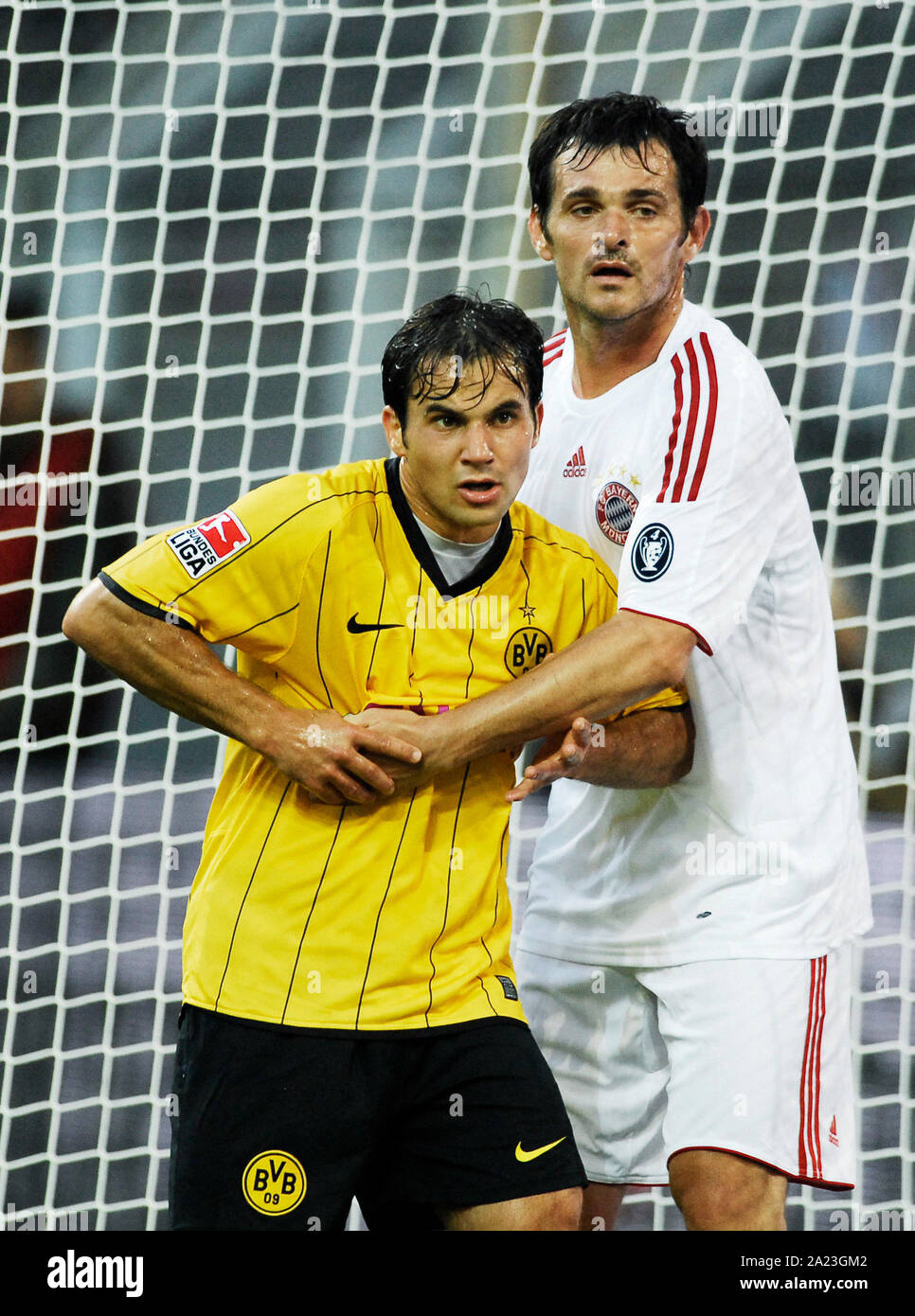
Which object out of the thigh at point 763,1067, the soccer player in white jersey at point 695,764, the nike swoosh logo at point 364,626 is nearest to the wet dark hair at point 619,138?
the soccer player in white jersey at point 695,764

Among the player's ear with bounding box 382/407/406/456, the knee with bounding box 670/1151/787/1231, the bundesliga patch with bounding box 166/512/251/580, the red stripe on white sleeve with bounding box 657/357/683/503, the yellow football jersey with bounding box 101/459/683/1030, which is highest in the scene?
the red stripe on white sleeve with bounding box 657/357/683/503

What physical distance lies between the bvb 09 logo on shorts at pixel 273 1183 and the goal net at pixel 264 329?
131 cm

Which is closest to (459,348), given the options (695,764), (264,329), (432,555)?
(432,555)

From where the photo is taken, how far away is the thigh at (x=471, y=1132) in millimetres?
1976

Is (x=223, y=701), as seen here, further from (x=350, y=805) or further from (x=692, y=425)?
(x=692, y=425)

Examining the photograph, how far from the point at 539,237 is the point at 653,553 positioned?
0.62 meters

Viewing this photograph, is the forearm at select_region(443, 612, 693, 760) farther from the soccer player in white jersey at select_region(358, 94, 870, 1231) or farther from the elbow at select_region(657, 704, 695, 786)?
the elbow at select_region(657, 704, 695, 786)

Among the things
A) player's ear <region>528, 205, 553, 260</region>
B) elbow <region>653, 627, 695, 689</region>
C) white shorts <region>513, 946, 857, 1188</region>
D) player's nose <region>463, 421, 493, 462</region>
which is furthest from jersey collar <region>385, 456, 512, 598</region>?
white shorts <region>513, 946, 857, 1188</region>

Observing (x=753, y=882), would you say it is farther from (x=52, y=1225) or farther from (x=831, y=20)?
(x=831, y=20)

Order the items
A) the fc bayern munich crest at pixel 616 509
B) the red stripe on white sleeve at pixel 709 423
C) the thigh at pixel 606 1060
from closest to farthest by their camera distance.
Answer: the red stripe on white sleeve at pixel 709 423 < the fc bayern munich crest at pixel 616 509 < the thigh at pixel 606 1060

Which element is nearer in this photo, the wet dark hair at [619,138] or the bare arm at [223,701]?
the bare arm at [223,701]

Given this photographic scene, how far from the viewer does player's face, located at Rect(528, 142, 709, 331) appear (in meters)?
2.28

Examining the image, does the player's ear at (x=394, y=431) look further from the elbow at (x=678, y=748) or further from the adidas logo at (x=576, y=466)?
the elbow at (x=678, y=748)

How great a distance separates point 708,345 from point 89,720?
13.6 feet
